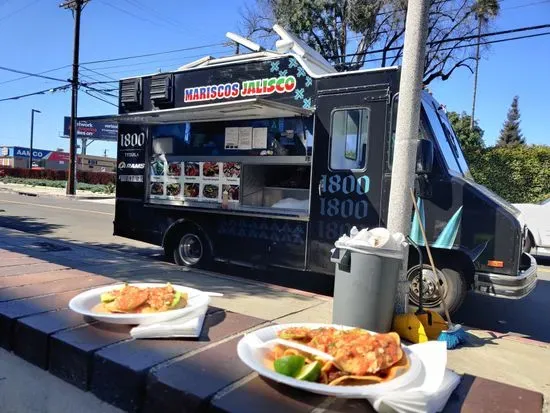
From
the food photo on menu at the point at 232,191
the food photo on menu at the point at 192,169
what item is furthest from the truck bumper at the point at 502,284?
the food photo on menu at the point at 192,169

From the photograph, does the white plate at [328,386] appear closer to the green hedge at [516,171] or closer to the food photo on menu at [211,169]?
the food photo on menu at [211,169]

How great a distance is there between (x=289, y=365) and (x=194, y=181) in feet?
19.9

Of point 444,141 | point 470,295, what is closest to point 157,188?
point 444,141

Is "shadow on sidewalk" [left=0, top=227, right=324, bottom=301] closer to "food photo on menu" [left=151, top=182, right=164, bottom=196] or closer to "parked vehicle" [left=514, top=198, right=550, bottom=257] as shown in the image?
"food photo on menu" [left=151, top=182, right=164, bottom=196]

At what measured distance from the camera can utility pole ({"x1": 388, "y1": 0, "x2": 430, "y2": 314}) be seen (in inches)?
171

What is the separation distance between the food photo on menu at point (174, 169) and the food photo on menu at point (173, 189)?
18 centimetres

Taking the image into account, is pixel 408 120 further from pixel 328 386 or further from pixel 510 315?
pixel 510 315

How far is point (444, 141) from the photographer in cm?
599

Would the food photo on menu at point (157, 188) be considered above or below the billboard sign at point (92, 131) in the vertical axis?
below

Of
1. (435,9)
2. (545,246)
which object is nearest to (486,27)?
(435,9)

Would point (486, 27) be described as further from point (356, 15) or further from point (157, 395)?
point (157, 395)

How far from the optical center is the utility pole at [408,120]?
14.2 feet

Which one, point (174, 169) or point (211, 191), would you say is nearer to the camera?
point (211, 191)

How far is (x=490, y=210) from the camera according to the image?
5141mm
